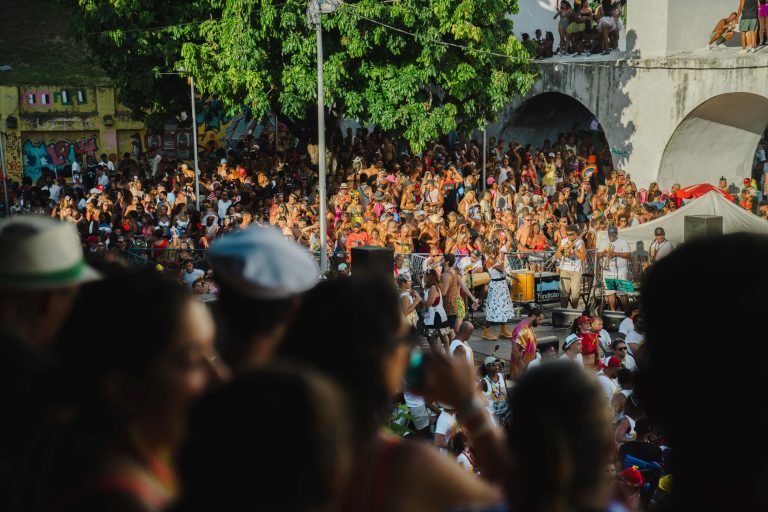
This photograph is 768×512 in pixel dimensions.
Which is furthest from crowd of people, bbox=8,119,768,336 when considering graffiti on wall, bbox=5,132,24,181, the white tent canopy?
graffiti on wall, bbox=5,132,24,181

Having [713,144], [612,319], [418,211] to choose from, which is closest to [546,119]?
[713,144]

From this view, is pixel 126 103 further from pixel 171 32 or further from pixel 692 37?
pixel 692 37

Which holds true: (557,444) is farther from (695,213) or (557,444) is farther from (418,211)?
(418,211)

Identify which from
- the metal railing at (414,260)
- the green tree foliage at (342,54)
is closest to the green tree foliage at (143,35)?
the green tree foliage at (342,54)

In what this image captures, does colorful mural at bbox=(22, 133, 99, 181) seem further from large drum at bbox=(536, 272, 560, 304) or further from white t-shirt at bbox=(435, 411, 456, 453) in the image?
white t-shirt at bbox=(435, 411, 456, 453)

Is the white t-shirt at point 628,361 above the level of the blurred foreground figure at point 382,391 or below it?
below

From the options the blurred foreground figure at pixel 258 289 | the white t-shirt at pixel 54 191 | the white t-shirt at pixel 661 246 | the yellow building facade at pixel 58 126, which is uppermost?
the yellow building facade at pixel 58 126

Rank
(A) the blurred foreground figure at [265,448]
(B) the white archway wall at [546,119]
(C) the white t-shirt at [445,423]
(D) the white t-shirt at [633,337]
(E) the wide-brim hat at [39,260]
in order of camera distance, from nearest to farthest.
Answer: (A) the blurred foreground figure at [265,448]
(E) the wide-brim hat at [39,260]
(C) the white t-shirt at [445,423]
(D) the white t-shirt at [633,337]
(B) the white archway wall at [546,119]

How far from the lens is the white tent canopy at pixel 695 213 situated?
A: 1581 cm

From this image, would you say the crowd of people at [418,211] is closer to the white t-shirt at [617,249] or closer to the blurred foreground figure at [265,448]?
the white t-shirt at [617,249]

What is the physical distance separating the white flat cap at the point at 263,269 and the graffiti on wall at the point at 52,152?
91.3 feet

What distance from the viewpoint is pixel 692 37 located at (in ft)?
78.8

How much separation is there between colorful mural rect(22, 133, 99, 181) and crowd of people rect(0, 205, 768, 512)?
1081 inches

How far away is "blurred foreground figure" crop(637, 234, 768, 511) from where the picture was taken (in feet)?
5.71
